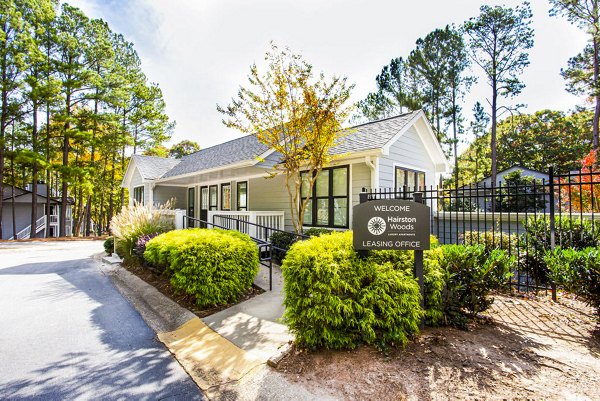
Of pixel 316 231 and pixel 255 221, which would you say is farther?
pixel 255 221

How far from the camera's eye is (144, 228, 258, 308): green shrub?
4922 mm

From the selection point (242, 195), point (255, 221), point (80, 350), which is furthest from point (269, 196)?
point (80, 350)

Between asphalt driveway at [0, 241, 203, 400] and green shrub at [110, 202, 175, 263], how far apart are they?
1.91m

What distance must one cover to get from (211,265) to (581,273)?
5018mm

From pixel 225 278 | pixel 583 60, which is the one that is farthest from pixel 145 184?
pixel 583 60

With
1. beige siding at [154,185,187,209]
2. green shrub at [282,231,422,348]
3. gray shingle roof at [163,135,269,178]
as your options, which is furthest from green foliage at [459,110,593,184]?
green shrub at [282,231,422,348]

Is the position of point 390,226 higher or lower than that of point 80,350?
higher

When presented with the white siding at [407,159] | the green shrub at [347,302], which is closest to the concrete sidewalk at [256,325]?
the green shrub at [347,302]

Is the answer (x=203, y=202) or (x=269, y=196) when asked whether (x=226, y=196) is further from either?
(x=269, y=196)

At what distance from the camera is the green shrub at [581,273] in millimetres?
3293

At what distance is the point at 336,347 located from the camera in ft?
10.1

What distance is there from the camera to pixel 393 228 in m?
3.46

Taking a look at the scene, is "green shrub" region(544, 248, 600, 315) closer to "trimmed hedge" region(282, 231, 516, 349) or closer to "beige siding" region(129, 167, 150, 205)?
"trimmed hedge" region(282, 231, 516, 349)

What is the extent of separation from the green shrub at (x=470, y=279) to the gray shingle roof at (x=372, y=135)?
4.74m
